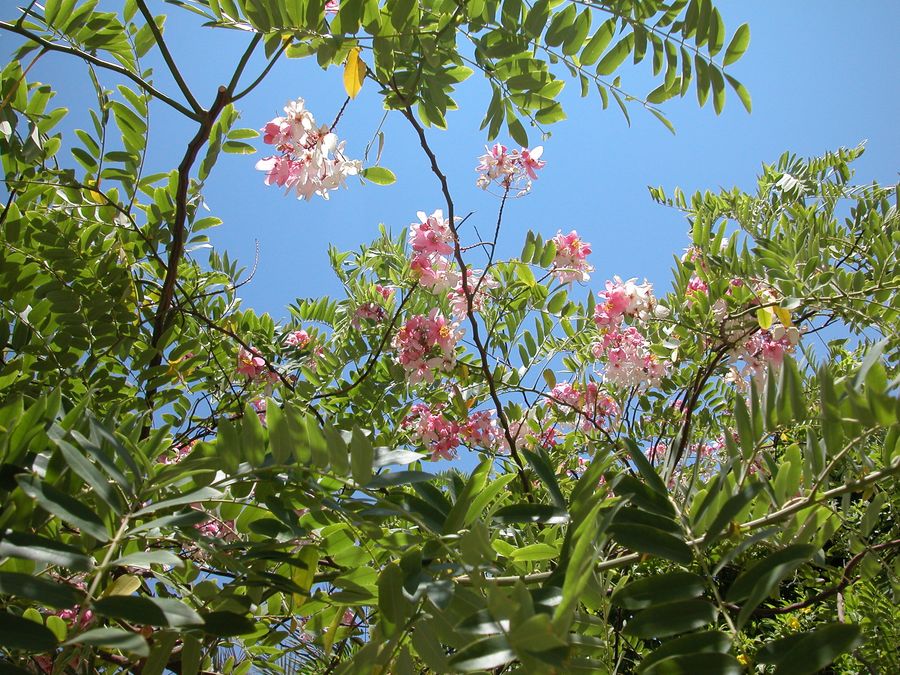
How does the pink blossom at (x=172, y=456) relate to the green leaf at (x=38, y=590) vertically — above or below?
above

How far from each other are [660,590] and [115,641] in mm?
445

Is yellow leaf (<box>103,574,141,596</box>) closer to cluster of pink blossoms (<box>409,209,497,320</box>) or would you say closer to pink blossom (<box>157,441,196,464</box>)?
pink blossom (<box>157,441,196,464</box>)

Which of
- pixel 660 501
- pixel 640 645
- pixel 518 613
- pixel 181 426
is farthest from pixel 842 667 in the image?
pixel 181 426

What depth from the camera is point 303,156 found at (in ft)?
5.92

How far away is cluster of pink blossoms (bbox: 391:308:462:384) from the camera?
7.22 ft

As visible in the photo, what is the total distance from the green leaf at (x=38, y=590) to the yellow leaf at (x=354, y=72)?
3.53ft

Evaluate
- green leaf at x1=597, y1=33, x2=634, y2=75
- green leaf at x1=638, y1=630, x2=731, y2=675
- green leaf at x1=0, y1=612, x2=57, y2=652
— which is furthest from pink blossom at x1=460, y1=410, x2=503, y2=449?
green leaf at x1=0, y1=612, x2=57, y2=652

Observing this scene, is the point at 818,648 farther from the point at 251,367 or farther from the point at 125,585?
the point at 251,367

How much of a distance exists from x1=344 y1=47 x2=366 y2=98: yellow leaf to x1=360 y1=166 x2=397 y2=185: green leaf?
343 millimetres

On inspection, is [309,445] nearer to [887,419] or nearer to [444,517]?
[444,517]

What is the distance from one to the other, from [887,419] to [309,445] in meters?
0.53

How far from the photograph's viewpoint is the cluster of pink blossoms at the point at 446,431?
249cm

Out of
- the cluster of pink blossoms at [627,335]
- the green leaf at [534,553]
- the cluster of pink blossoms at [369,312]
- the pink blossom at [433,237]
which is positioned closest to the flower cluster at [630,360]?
the cluster of pink blossoms at [627,335]

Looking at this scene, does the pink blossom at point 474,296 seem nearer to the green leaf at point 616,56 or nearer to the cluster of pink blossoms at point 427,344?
the cluster of pink blossoms at point 427,344
